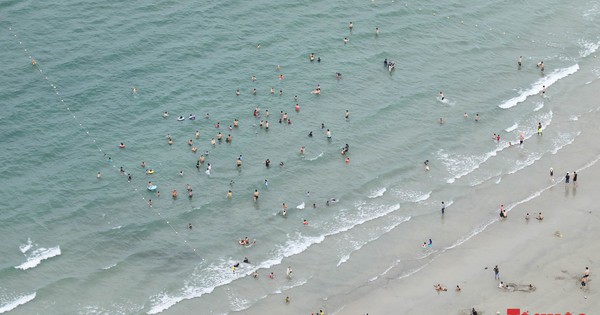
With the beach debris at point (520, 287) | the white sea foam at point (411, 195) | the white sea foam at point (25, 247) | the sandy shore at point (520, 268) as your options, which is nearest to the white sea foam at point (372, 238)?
the white sea foam at point (411, 195)

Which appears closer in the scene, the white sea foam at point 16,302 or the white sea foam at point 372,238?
the white sea foam at point 16,302

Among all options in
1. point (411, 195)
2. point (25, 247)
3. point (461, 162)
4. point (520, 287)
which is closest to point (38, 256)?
point (25, 247)

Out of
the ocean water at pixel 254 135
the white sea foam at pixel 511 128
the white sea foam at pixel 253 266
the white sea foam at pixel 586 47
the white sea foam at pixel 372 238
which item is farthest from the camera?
the white sea foam at pixel 586 47

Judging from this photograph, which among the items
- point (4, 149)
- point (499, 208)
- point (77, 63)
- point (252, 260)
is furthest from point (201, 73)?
point (499, 208)

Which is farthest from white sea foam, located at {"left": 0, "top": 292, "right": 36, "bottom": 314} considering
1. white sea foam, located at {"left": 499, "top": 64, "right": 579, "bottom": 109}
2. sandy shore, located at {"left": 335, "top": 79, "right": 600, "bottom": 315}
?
white sea foam, located at {"left": 499, "top": 64, "right": 579, "bottom": 109}

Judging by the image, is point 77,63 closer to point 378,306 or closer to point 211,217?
point 211,217

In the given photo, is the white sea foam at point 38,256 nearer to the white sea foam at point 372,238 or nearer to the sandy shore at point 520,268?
the white sea foam at point 372,238
